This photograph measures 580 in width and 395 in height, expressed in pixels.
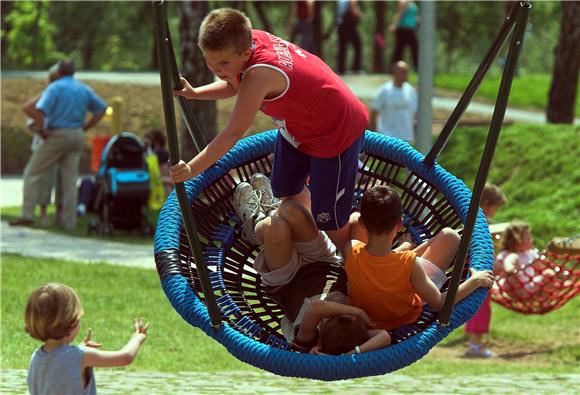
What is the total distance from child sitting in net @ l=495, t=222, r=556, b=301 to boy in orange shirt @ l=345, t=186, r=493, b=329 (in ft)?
10.8

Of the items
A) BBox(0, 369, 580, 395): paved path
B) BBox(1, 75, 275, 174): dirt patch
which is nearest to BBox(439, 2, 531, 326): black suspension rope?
BBox(0, 369, 580, 395): paved path

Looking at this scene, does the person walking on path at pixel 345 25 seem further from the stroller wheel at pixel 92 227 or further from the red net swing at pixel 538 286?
the red net swing at pixel 538 286

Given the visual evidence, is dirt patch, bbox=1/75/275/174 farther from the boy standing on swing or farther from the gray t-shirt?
the gray t-shirt

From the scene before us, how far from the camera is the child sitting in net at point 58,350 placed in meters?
4.71

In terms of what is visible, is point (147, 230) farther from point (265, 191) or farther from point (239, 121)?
point (239, 121)

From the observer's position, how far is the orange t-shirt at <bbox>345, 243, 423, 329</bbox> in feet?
18.5

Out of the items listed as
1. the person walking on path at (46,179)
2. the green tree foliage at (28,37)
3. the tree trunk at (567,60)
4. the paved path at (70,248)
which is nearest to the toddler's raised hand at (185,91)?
the paved path at (70,248)

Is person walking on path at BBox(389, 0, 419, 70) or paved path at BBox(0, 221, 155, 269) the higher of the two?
person walking on path at BBox(389, 0, 419, 70)

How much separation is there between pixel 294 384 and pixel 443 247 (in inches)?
83.4

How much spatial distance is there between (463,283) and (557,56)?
11939mm

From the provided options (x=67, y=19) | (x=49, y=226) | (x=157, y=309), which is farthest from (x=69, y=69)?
(x=67, y=19)

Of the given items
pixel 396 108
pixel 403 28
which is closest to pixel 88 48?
pixel 403 28

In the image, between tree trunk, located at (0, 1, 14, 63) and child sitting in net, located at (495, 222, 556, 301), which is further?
tree trunk, located at (0, 1, 14, 63)

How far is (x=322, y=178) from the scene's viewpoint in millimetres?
5789
